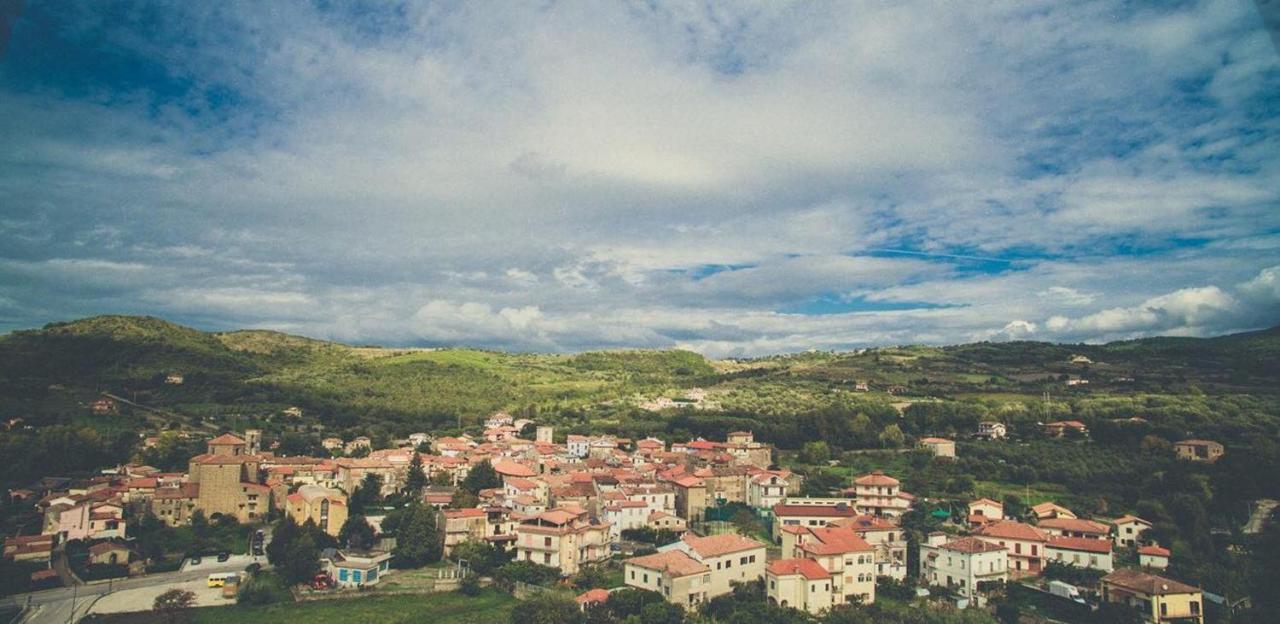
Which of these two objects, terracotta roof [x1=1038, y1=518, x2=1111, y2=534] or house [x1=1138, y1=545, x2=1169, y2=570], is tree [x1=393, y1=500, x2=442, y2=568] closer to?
terracotta roof [x1=1038, y1=518, x2=1111, y2=534]

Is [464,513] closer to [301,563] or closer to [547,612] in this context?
[301,563]

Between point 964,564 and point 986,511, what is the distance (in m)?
8.04

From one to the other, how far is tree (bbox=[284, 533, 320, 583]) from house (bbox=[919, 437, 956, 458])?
38303 mm

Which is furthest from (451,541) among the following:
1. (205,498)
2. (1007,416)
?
(1007,416)

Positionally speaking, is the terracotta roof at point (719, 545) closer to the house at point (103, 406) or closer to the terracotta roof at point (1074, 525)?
Result: the terracotta roof at point (1074, 525)

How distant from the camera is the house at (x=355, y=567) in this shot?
30141mm

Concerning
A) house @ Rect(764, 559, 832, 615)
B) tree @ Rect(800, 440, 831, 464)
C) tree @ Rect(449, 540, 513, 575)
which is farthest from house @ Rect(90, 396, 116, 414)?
Result: house @ Rect(764, 559, 832, 615)

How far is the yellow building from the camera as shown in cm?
3656

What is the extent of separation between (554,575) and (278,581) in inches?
447

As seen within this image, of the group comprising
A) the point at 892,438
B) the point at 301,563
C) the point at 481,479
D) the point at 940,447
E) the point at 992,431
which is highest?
the point at 992,431

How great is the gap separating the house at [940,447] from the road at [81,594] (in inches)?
1597

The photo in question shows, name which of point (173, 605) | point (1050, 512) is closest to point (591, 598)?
point (173, 605)

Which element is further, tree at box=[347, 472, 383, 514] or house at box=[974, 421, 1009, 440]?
house at box=[974, 421, 1009, 440]

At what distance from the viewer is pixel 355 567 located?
3031 centimetres
